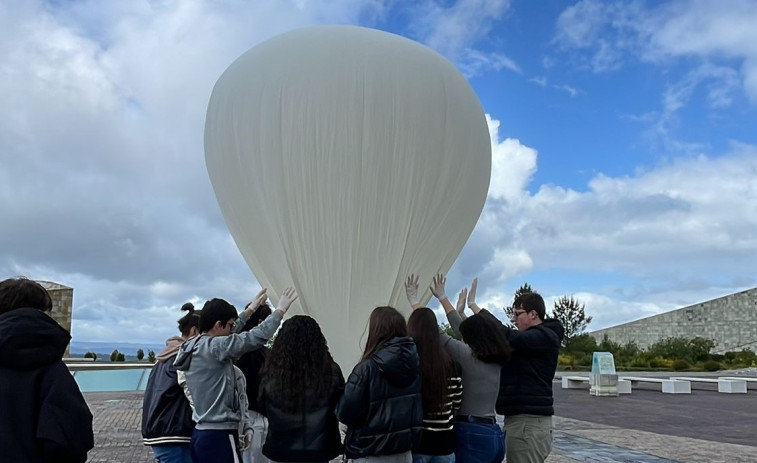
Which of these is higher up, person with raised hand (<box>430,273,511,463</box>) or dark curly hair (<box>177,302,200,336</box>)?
dark curly hair (<box>177,302,200,336</box>)

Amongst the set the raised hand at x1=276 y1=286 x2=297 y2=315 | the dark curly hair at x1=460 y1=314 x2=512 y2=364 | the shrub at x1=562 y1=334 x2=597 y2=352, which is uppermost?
the raised hand at x1=276 y1=286 x2=297 y2=315

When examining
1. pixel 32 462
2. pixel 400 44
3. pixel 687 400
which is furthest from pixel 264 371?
pixel 687 400

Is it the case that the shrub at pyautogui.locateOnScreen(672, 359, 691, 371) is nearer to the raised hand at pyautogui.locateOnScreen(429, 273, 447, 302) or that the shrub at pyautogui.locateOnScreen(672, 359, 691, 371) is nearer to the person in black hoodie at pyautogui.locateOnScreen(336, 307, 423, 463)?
the raised hand at pyautogui.locateOnScreen(429, 273, 447, 302)

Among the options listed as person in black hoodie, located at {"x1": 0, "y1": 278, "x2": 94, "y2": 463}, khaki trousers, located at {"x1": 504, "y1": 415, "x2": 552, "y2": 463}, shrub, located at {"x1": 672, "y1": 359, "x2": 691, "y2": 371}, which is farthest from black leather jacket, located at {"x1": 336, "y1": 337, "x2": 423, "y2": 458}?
shrub, located at {"x1": 672, "y1": 359, "x2": 691, "y2": 371}

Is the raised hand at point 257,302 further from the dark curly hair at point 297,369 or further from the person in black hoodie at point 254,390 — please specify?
the dark curly hair at point 297,369

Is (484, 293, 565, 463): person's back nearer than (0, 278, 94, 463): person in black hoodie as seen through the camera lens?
No

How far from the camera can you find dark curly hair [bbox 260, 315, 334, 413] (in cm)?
336

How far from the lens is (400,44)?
25.5 ft

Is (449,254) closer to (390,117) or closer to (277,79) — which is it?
(390,117)

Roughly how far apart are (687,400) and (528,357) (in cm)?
1428

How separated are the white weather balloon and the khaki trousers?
2.62 meters

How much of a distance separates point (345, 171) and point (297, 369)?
3667 millimetres

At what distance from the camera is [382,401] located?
3355mm

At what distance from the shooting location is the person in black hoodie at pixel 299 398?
3373 mm
